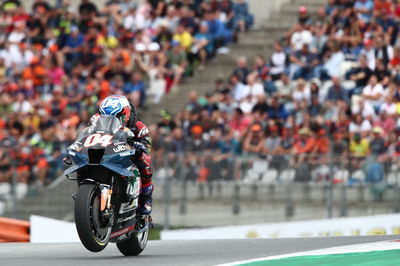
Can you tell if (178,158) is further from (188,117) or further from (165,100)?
(165,100)

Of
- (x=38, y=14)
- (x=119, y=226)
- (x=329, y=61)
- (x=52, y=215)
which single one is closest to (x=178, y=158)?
(x=52, y=215)

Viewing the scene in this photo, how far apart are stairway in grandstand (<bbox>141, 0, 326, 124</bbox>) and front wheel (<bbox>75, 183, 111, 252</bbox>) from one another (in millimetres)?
12218

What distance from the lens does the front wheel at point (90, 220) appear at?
927 centimetres

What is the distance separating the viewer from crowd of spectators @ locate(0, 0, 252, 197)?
2177cm

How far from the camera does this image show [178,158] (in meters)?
16.7

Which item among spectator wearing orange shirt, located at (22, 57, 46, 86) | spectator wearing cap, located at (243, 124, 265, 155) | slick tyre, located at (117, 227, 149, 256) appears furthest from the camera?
spectator wearing orange shirt, located at (22, 57, 46, 86)

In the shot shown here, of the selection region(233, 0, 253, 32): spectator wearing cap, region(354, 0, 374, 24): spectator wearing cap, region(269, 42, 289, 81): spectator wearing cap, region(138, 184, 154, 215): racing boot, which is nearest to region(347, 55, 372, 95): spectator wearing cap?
region(354, 0, 374, 24): spectator wearing cap

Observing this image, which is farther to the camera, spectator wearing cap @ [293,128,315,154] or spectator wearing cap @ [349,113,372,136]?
spectator wearing cap @ [349,113,372,136]

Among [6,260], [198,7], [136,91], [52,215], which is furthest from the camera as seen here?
[198,7]

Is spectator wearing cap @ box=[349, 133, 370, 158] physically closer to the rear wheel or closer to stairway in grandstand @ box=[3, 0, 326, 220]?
stairway in grandstand @ box=[3, 0, 326, 220]

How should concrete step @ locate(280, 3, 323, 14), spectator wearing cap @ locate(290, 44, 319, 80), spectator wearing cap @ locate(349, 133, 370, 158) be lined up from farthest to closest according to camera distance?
1. concrete step @ locate(280, 3, 323, 14)
2. spectator wearing cap @ locate(290, 44, 319, 80)
3. spectator wearing cap @ locate(349, 133, 370, 158)

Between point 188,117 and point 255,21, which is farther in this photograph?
point 255,21

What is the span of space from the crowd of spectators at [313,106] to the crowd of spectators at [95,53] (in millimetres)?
1331

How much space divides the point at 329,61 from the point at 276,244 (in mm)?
8968
